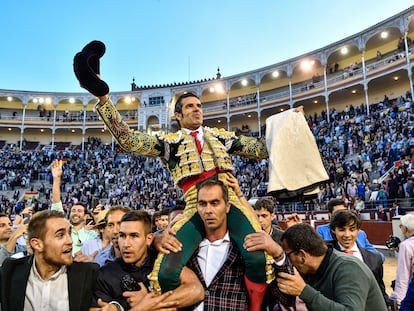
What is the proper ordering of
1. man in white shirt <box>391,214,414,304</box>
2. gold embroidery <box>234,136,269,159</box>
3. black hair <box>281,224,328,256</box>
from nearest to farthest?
black hair <box>281,224,328,256</box>, gold embroidery <box>234,136,269,159</box>, man in white shirt <box>391,214,414,304</box>

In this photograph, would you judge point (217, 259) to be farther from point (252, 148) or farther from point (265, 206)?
point (265, 206)

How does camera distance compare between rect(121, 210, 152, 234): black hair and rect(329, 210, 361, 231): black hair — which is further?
rect(329, 210, 361, 231): black hair

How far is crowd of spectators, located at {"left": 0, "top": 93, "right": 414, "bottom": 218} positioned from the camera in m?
12.8

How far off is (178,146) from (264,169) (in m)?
17.2

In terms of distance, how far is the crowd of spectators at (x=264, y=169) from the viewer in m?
12.8

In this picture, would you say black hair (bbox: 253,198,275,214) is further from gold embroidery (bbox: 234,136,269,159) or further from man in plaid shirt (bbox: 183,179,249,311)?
man in plaid shirt (bbox: 183,179,249,311)

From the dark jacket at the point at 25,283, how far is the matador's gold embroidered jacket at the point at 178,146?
0.87 m

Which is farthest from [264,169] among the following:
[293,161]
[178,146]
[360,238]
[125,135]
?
[125,135]

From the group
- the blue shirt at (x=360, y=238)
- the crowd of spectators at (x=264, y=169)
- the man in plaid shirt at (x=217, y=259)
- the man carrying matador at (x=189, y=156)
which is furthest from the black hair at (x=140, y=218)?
the crowd of spectators at (x=264, y=169)

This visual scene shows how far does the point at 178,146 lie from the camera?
8.84ft

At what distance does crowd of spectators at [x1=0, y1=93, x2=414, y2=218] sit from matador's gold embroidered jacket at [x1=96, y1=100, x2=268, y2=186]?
4.08m

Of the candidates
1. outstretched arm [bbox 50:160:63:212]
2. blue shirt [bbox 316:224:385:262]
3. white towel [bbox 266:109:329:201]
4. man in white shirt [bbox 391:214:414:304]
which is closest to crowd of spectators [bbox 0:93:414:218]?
blue shirt [bbox 316:224:385:262]

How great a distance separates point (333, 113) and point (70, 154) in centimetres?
2231

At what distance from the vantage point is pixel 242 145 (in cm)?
293
